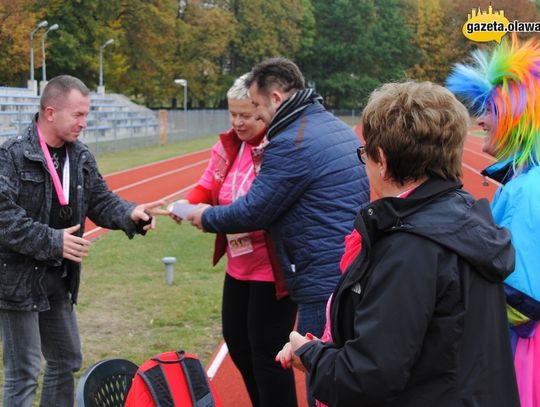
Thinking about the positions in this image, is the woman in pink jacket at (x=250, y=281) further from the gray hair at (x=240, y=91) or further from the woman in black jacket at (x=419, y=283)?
the woman in black jacket at (x=419, y=283)

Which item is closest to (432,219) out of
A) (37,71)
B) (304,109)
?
(304,109)

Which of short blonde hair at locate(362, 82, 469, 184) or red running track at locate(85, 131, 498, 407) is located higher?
short blonde hair at locate(362, 82, 469, 184)

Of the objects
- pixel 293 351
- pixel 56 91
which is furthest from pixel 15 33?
pixel 293 351

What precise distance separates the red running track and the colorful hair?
0.90 feet

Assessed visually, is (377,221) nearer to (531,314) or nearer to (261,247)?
(531,314)

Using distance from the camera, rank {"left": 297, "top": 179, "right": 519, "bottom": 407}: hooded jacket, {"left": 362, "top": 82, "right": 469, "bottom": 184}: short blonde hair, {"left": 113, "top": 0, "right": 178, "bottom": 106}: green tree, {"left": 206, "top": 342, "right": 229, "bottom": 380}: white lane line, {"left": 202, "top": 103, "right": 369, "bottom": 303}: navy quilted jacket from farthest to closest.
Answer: {"left": 113, "top": 0, "right": 178, "bottom": 106}: green tree → {"left": 206, "top": 342, "right": 229, "bottom": 380}: white lane line → {"left": 202, "top": 103, "right": 369, "bottom": 303}: navy quilted jacket → {"left": 362, "top": 82, "right": 469, "bottom": 184}: short blonde hair → {"left": 297, "top": 179, "right": 519, "bottom": 407}: hooded jacket

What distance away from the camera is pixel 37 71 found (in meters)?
50.1

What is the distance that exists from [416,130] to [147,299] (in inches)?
229

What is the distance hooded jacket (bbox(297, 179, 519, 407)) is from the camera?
1674 mm

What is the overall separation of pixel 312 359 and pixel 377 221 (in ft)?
1.46

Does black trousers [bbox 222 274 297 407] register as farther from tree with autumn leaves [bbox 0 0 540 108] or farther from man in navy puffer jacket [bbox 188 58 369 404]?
tree with autumn leaves [bbox 0 0 540 108]

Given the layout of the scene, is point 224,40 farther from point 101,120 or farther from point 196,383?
point 196,383

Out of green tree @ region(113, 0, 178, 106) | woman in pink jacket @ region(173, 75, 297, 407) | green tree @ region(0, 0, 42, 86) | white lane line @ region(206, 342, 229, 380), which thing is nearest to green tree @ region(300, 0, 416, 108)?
green tree @ region(113, 0, 178, 106)

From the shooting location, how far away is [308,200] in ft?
10.3
